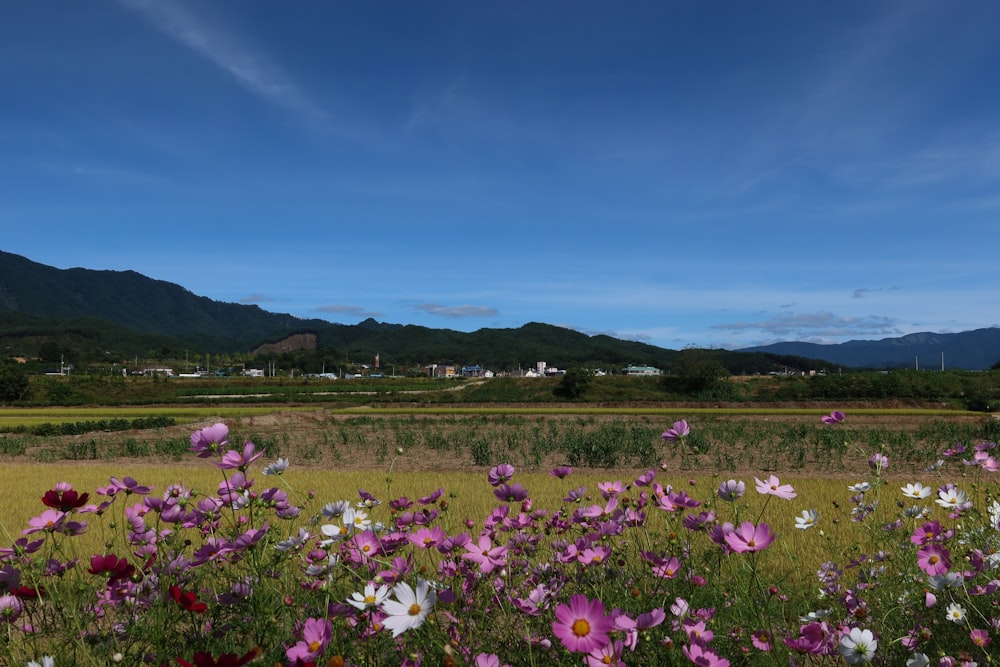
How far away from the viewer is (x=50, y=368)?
131 meters

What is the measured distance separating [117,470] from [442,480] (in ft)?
28.7

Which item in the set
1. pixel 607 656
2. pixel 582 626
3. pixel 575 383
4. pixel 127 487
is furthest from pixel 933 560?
pixel 575 383

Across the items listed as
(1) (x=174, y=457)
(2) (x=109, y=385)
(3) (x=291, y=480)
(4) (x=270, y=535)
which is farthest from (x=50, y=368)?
(4) (x=270, y=535)

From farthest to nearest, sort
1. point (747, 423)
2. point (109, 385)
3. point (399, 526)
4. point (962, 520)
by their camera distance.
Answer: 1. point (109, 385)
2. point (747, 423)
3. point (962, 520)
4. point (399, 526)

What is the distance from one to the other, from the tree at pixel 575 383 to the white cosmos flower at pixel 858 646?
56772 mm

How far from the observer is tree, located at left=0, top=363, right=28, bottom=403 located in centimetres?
5134

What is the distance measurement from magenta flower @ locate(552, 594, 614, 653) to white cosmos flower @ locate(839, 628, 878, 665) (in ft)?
2.56

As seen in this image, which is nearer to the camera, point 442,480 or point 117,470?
point 442,480

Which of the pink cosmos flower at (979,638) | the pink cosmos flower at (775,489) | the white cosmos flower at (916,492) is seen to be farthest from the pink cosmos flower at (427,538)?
the white cosmos flower at (916,492)

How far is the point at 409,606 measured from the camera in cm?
172

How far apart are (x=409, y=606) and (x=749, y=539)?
108 cm

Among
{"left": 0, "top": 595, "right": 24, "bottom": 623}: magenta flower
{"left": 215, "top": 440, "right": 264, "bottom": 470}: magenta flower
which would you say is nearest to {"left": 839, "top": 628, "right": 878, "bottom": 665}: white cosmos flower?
{"left": 215, "top": 440, "right": 264, "bottom": 470}: magenta flower

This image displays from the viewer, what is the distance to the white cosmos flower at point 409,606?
1.58 metres

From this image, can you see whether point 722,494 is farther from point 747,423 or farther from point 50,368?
point 50,368
